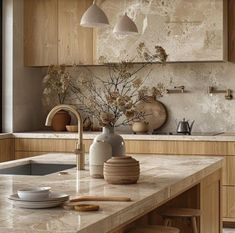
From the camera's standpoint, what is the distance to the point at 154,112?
729 centimetres

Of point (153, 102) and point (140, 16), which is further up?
point (140, 16)

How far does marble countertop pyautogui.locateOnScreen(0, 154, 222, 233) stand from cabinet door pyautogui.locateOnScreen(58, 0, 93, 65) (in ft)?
8.64

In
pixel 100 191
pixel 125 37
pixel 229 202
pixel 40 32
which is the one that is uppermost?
pixel 40 32

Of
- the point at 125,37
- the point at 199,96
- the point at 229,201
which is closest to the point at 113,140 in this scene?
the point at 229,201

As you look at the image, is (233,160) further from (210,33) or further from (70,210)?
(70,210)

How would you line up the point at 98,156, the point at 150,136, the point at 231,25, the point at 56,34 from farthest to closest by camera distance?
the point at 56,34 < the point at 231,25 < the point at 150,136 < the point at 98,156

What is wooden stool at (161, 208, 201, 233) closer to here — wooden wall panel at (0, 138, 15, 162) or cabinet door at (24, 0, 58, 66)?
wooden wall panel at (0, 138, 15, 162)

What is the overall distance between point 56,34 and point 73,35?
0.22 meters

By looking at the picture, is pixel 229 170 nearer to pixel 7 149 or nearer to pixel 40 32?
pixel 7 149

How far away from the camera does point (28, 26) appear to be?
748cm

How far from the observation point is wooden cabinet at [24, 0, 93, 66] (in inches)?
285

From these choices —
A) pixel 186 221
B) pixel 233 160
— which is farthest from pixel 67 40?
pixel 186 221

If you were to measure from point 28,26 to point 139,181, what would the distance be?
448cm

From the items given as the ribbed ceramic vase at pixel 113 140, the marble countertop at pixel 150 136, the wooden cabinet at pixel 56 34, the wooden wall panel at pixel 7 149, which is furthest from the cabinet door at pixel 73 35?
the ribbed ceramic vase at pixel 113 140
